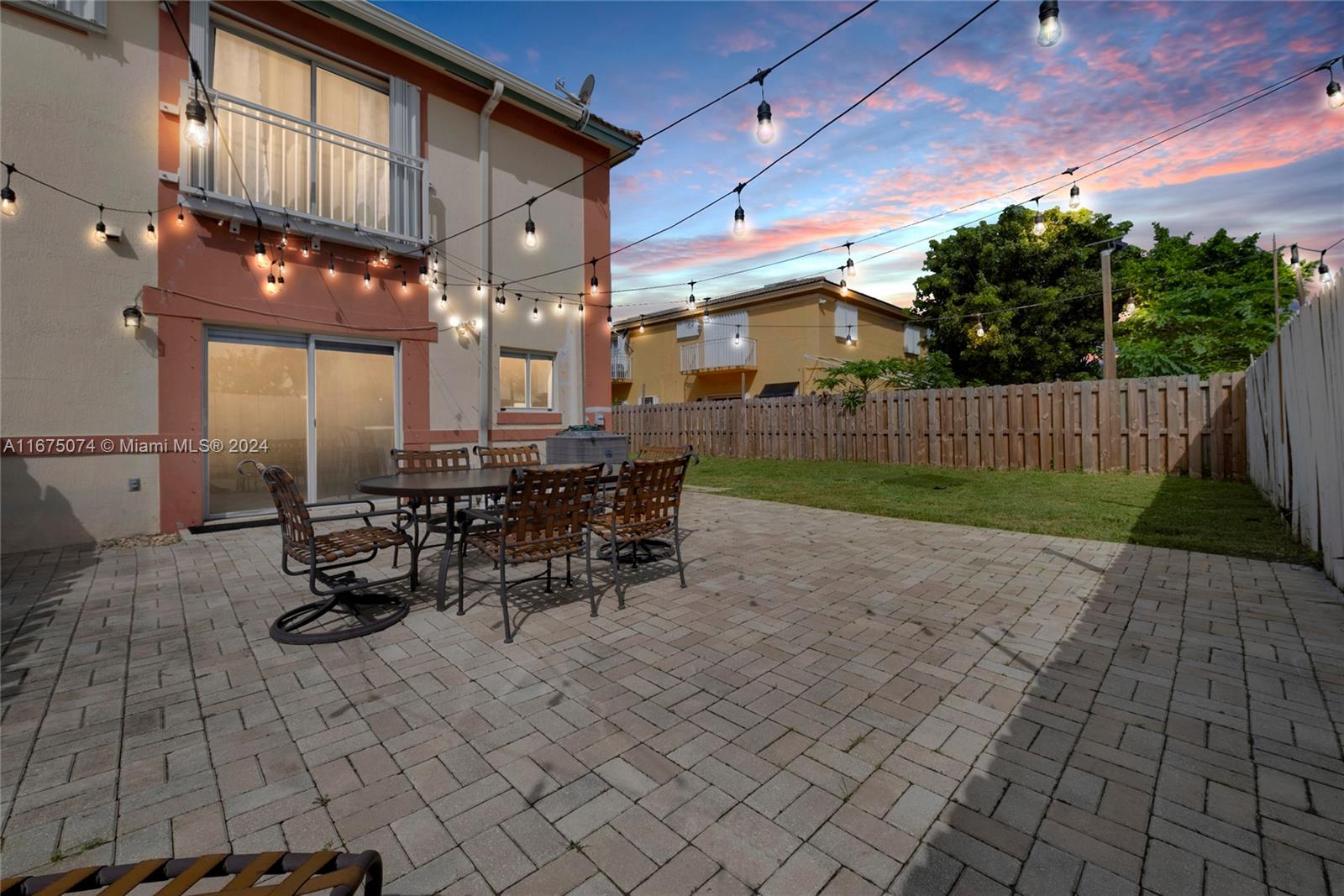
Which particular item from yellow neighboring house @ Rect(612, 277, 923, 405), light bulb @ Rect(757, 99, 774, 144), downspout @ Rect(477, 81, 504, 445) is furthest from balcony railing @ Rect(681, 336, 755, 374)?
light bulb @ Rect(757, 99, 774, 144)

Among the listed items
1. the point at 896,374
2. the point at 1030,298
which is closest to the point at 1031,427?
the point at 896,374

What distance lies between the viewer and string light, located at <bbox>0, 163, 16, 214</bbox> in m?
5.44

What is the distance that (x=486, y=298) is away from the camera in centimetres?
917

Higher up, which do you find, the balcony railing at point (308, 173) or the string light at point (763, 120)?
the balcony railing at point (308, 173)

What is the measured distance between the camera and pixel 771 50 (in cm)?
460

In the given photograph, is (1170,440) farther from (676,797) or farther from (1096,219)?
(1096,219)

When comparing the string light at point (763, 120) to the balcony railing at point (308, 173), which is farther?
the balcony railing at point (308, 173)

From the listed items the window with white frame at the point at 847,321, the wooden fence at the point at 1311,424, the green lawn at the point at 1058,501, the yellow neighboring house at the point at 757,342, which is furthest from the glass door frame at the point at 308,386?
the window with white frame at the point at 847,321

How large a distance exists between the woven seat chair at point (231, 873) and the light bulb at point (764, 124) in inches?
213

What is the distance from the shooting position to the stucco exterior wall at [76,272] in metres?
5.66

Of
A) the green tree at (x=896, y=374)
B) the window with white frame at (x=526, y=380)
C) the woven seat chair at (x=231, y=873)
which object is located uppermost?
the green tree at (x=896, y=374)

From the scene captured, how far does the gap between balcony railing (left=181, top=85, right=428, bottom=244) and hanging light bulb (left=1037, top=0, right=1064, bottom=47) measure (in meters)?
7.80

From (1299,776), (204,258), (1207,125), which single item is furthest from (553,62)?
(1299,776)

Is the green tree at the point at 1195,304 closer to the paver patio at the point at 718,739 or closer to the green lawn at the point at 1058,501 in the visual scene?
the green lawn at the point at 1058,501
